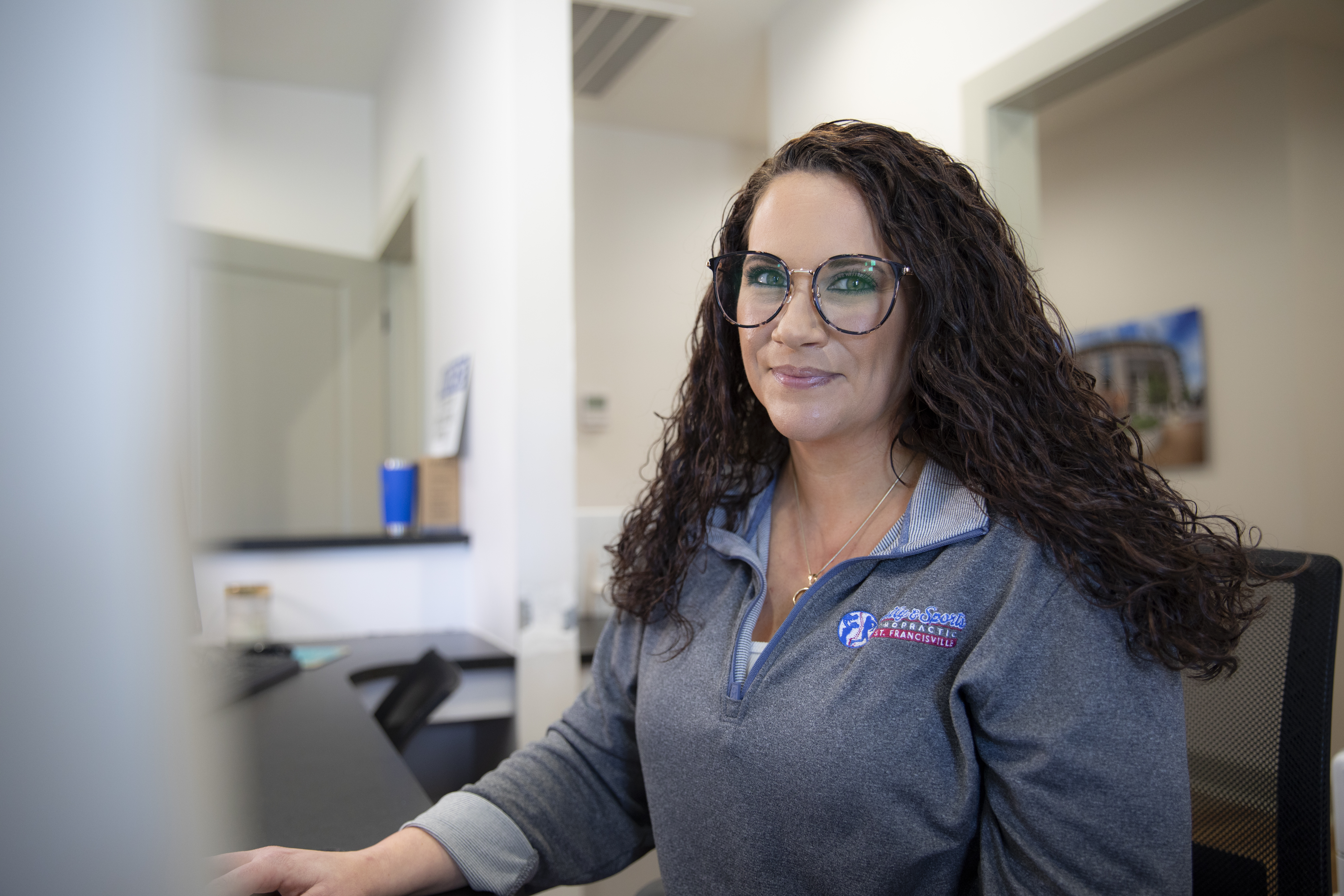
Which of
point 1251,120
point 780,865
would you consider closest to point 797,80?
point 1251,120

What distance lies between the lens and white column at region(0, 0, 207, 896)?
16 centimetres

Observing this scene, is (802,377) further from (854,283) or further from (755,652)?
(755,652)

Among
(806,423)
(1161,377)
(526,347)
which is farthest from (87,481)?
(1161,377)

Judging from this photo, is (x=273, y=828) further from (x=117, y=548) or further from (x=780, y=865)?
(x=117, y=548)

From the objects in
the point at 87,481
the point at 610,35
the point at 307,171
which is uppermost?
the point at 610,35

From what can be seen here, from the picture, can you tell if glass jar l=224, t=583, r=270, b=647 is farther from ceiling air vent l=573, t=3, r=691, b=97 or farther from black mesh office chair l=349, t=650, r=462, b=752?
Answer: ceiling air vent l=573, t=3, r=691, b=97

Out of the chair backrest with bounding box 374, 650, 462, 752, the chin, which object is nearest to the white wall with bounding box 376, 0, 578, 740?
the chair backrest with bounding box 374, 650, 462, 752

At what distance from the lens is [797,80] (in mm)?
3238

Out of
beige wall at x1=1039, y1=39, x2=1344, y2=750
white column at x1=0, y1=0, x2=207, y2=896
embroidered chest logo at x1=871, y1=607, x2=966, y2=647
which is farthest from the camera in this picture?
beige wall at x1=1039, y1=39, x2=1344, y2=750

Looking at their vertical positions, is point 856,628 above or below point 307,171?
below

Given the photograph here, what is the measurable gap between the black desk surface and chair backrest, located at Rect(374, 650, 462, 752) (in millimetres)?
115

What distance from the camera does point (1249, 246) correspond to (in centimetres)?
398

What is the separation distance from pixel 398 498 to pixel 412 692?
845 millimetres

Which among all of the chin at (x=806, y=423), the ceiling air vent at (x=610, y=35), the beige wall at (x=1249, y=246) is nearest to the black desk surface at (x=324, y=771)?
the chin at (x=806, y=423)
